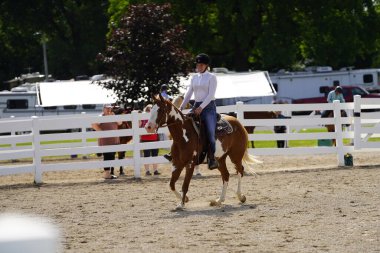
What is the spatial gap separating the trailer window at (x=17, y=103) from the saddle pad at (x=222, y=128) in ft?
120

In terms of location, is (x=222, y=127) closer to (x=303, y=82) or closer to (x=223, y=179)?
(x=223, y=179)

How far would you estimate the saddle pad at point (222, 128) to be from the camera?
1289cm

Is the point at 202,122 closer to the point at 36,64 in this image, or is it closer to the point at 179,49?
the point at 179,49

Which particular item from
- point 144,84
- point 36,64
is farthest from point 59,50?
point 144,84

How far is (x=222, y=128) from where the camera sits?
12.9 m

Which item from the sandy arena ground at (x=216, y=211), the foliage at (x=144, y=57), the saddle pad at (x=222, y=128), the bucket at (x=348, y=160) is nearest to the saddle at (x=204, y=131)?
the saddle pad at (x=222, y=128)

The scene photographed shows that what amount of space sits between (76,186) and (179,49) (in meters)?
11.1

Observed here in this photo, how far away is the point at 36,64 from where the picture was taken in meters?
79.3

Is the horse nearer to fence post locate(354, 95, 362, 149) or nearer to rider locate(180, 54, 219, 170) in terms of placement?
rider locate(180, 54, 219, 170)

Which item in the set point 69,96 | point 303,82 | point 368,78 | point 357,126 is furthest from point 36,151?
point 368,78

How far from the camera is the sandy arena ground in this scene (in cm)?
884

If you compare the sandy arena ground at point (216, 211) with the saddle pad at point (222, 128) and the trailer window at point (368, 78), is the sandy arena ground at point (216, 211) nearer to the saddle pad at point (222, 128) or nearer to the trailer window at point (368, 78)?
the saddle pad at point (222, 128)

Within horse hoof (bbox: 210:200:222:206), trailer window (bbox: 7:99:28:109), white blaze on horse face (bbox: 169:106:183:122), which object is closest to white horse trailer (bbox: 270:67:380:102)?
trailer window (bbox: 7:99:28:109)

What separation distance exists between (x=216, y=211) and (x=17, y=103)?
38.1 metres
